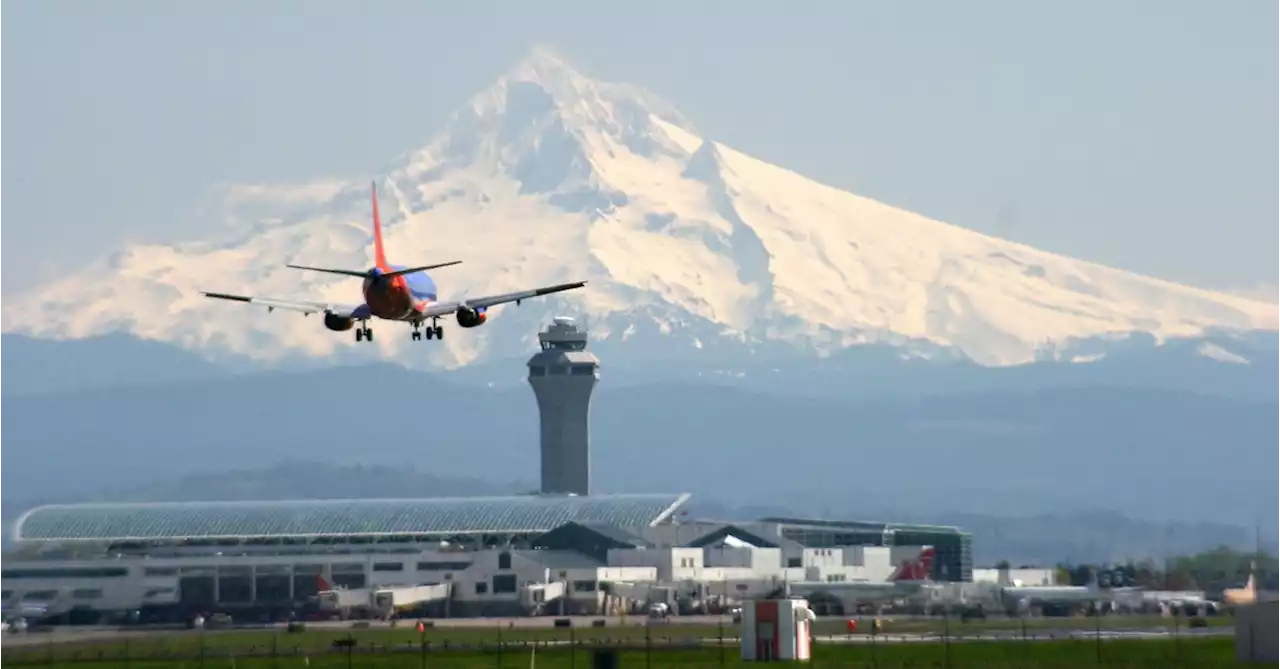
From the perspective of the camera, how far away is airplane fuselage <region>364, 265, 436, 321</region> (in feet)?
→ 347

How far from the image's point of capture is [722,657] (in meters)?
117

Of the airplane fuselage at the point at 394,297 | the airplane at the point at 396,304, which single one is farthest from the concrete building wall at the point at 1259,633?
the airplane fuselage at the point at 394,297

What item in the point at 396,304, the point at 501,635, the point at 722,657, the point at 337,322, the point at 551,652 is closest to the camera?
the point at 337,322

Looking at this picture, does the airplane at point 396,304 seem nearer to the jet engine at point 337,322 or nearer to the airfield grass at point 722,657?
the jet engine at point 337,322

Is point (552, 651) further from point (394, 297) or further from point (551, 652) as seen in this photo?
point (394, 297)

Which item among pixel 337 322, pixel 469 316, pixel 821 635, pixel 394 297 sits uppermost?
pixel 394 297

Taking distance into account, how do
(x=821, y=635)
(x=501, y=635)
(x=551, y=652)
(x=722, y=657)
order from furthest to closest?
1. (x=501, y=635)
2. (x=821, y=635)
3. (x=551, y=652)
4. (x=722, y=657)

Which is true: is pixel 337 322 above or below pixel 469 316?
below

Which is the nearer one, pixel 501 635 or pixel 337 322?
pixel 337 322

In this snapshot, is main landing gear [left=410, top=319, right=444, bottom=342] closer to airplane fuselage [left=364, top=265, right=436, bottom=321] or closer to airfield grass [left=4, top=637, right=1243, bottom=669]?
airplane fuselage [left=364, top=265, right=436, bottom=321]

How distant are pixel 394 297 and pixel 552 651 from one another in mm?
27651

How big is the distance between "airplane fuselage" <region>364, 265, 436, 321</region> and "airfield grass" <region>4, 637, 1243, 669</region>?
53.6ft

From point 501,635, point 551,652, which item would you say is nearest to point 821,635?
point 501,635

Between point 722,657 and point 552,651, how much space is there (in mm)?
13216
